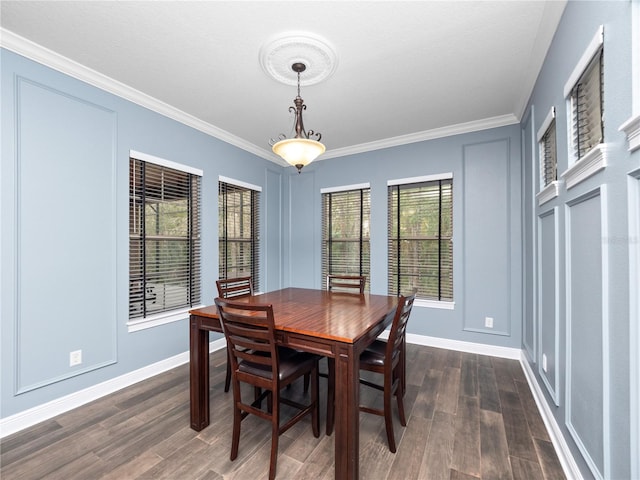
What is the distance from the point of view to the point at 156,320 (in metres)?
2.91

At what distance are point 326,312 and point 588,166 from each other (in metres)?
1.64

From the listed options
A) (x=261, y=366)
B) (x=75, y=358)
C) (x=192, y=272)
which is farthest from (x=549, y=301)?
(x=75, y=358)

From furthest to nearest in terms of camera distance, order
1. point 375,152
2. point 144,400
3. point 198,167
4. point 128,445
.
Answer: point 375,152 → point 198,167 → point 144,400 → point 128,445

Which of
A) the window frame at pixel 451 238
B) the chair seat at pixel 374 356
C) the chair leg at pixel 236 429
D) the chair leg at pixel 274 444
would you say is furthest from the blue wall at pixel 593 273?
the chair leg at pixel 236 429

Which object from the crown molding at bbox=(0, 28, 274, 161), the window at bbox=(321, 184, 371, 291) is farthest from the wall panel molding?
the crown molding at bbox=(0, 28, 274, 161)

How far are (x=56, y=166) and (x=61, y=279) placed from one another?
0.88 meters

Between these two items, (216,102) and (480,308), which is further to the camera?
(480,308)

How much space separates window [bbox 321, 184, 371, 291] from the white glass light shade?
79.6 inches

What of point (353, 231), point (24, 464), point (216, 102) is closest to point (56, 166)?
point (216, 102)

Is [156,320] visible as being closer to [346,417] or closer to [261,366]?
[261,366]

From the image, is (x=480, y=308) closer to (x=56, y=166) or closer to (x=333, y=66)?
(x=333, y=66)

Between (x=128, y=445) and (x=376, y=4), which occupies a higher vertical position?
(x=376, y=4)

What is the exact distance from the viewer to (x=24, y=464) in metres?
1.68

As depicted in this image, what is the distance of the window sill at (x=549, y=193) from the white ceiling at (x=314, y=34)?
3.29 ft
